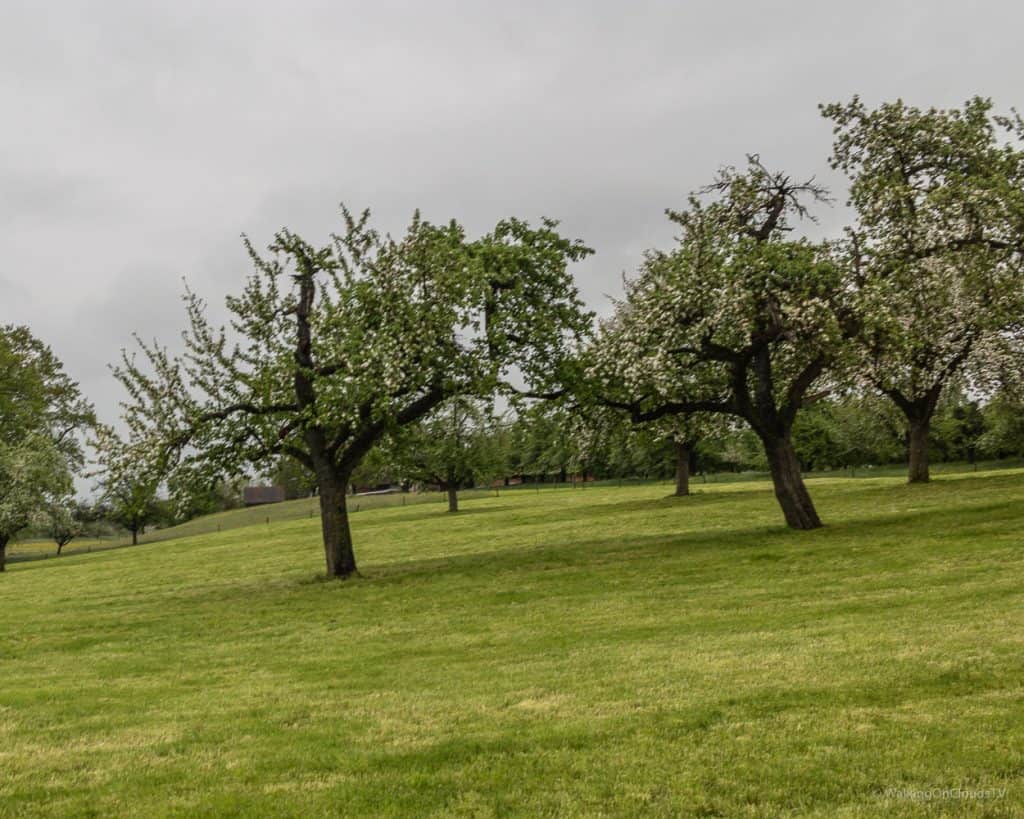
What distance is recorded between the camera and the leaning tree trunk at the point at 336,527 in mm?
30609

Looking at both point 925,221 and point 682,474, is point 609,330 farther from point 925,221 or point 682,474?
point 682,474

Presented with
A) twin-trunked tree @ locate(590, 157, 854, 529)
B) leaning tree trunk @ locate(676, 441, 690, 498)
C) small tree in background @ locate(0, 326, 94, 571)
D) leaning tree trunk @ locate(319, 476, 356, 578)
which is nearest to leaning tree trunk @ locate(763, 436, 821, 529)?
twin-trunked tree @ locate(590, 157, 854, 529)

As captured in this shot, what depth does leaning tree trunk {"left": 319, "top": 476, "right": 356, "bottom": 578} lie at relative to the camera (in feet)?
100

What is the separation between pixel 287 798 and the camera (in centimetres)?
874

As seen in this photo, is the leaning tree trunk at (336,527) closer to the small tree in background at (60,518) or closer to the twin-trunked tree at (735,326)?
the twin-trunked tree at (735,326)

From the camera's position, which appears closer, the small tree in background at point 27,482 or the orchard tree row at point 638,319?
the orchard tree row at point 638,319

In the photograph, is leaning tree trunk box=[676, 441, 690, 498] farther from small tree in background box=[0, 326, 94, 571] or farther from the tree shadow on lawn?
small tree in background box=[0, 326, 94, 571]

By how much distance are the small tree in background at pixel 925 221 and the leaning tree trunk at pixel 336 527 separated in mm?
18648

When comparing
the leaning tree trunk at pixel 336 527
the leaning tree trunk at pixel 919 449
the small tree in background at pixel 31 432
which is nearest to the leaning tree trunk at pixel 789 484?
the leaning tree trunk at pixel 336 527

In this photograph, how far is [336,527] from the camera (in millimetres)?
31172

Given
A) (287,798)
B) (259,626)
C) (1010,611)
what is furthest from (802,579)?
(287,798)

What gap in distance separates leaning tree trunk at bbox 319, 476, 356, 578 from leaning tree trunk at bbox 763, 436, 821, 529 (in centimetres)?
1554

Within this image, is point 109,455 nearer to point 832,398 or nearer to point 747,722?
point 747,722

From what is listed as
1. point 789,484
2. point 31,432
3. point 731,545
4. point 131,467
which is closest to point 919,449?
point 789,484
